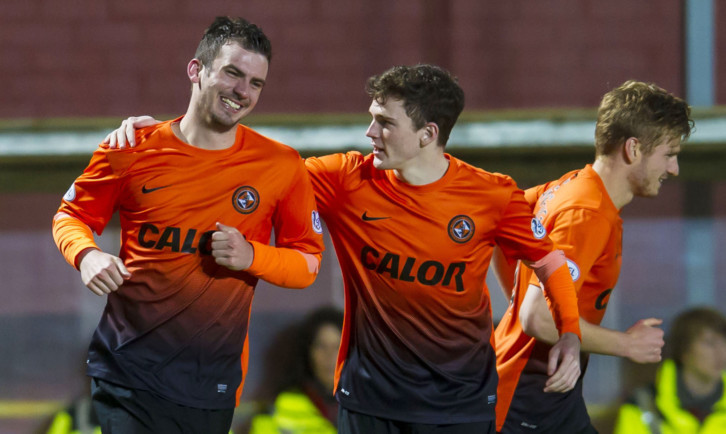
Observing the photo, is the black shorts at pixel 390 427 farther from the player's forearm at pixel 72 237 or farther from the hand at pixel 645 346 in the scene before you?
the player's forearm at pixel 72 237

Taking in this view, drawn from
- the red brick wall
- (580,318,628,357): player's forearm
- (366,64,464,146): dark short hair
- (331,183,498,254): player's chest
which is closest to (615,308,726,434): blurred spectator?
the red brick wall

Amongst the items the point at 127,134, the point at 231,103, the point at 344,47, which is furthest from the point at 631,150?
the point at 344,47

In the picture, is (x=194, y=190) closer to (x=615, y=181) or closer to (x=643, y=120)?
(x=615, y=181)

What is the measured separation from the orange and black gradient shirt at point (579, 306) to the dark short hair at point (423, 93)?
50 cm

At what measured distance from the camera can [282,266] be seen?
248cm

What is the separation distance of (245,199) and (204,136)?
22 cm

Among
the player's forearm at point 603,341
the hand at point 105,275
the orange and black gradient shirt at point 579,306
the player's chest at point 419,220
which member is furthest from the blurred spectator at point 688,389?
the hand at point 105,275

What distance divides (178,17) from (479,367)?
10.3 ft

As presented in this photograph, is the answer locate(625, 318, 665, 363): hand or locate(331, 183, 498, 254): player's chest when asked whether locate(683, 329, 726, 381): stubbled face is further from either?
locate(331, 183, 498, 254): player's chest

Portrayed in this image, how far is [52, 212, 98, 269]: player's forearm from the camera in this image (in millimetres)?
2396

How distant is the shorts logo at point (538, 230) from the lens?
2.76 meters

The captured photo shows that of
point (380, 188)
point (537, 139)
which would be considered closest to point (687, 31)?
point (537, 139)

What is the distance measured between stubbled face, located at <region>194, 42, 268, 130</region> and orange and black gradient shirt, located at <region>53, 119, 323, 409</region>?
0.12 metres

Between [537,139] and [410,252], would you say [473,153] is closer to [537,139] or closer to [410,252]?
[537,139]
